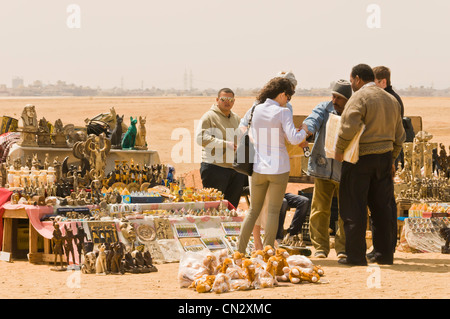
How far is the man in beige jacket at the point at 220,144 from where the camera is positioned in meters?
10.6

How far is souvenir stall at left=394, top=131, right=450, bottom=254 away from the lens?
10.4 m

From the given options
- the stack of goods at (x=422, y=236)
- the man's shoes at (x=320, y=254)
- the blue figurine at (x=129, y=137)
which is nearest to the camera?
the man's shoes at (x=320, y=254)

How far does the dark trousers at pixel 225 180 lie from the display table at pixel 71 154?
1.67 metres

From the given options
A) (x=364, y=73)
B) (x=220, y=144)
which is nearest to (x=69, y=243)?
(x=220, y=144)

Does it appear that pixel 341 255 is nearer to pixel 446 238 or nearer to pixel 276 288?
pixel 446 238

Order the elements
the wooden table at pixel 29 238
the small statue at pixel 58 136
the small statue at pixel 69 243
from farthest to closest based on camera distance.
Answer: the small statue at pixel 58 136 < the wooden table at pixel 29 238 < the small statue at pixel 69 243

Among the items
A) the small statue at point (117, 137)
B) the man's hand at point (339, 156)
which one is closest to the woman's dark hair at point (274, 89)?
the man's hand at point (339, 156)

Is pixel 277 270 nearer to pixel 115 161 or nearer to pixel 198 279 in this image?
pixel 198 279

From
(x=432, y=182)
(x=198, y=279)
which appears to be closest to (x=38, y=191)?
(x=198, y=279)

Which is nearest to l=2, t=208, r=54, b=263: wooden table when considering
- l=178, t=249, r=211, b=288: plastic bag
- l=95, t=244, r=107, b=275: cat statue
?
l=95, t=244, r=107, b=275: cat statue

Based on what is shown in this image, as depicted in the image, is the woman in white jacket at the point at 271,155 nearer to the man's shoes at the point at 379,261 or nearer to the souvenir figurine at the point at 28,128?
the man's shoes at the point at 379,261

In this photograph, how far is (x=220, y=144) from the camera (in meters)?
10.5

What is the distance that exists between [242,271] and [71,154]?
193 inches

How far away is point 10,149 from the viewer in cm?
1175
